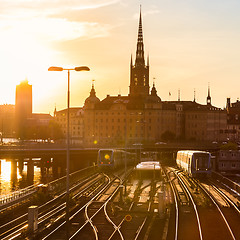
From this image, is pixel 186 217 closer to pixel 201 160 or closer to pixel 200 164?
pixel 201 160

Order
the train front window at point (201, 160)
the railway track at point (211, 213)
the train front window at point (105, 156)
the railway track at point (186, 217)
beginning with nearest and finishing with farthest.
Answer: the railway track at point (186, 217) → the railway track at point (211, 213) → the train front window at point (201, 160) → the train front window at point (105, 156)

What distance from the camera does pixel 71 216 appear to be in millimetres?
37406

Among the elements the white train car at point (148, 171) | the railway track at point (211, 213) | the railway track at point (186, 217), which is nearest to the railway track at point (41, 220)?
the railway track at point (186, 217)

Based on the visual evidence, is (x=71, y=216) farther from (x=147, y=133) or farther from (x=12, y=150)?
(x=147, y=133)

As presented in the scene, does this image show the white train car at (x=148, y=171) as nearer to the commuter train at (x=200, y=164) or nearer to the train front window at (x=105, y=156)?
the commuter train at (x=200, y=164)

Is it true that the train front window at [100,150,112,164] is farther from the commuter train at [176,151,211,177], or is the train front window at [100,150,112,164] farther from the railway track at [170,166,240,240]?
the railway track at [170,166,240,240]

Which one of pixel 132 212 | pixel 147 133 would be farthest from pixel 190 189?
pixel 147 133

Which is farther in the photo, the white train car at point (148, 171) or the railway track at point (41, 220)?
the white train car at point (148, 171)

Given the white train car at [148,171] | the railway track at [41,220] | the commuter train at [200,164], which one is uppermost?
the commuter train at [200,164]

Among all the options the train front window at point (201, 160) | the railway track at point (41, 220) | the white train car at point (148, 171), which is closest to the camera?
the railway track at point (41, 220)

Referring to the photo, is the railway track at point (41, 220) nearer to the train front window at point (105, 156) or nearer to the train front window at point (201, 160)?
the train front window at point (201, 160)

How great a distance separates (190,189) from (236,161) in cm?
8633

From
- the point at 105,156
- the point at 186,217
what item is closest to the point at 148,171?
the point at 105,156

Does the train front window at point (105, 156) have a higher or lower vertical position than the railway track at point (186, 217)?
higher
